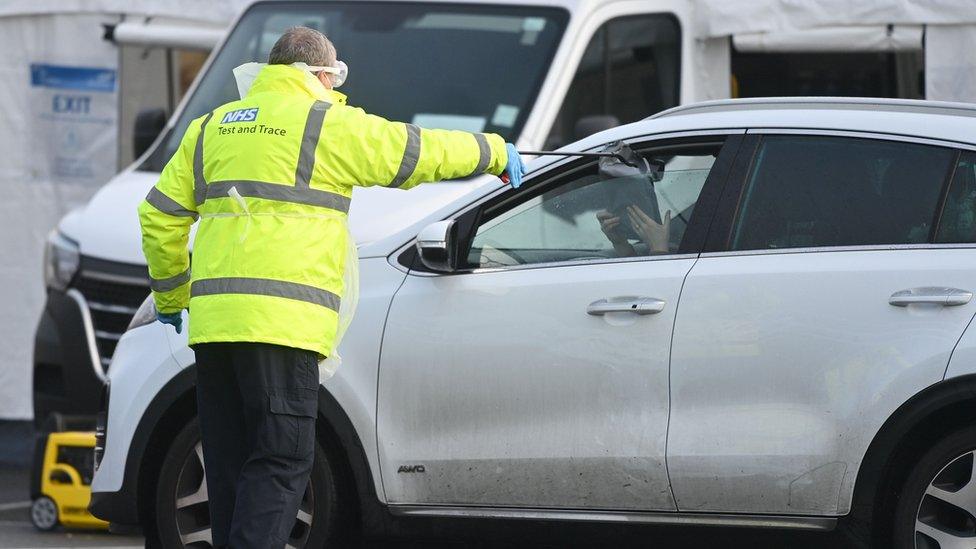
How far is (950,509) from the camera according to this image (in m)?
4.89

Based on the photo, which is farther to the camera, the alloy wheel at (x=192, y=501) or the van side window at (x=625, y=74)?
the van side window at (x=625, y=74)

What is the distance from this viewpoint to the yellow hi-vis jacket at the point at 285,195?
15.9ft

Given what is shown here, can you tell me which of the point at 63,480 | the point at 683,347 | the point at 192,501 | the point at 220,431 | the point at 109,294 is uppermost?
the point at 683,347

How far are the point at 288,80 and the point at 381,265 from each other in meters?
0.85

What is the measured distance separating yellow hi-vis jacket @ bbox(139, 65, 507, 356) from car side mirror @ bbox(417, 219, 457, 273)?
415 mm

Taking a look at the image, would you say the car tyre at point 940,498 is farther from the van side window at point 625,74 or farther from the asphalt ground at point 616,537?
the van side window at point 625,74

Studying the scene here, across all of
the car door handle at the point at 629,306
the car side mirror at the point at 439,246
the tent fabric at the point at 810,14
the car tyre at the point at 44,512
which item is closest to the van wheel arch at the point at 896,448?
the car door handle at the point at 629,306

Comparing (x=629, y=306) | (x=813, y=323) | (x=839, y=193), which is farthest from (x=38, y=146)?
(x=813, y=323)

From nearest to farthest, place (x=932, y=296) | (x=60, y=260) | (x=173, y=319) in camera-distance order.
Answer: (x=932, y=296), (x=173, y=319), (x=60, y=260)

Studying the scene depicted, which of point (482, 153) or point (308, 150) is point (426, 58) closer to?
point (482, 153)

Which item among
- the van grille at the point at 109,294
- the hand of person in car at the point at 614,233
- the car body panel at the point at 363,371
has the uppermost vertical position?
the hand of person in car at the point at 614,233

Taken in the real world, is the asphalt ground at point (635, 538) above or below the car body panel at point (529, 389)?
below

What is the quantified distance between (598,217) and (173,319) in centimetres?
139

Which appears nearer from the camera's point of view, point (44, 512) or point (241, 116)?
point (241, 116)
